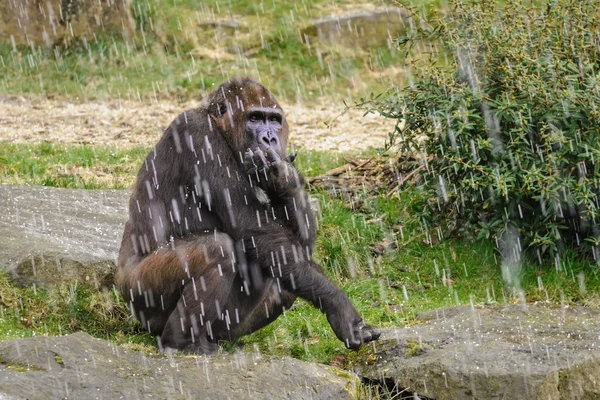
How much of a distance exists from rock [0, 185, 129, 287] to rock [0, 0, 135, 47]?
7445 millimetres

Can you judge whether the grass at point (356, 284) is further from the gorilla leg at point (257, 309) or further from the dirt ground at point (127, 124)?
the dirt ground at point (127, 124)

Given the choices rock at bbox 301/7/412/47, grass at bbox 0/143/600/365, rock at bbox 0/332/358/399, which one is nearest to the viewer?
rock at bbox 0/332/358/399

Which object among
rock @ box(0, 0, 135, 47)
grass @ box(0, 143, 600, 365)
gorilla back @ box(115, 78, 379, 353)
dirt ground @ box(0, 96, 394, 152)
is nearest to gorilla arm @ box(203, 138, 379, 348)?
gorilla back @ box(115, 78, 379, 353)

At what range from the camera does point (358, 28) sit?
1491cm

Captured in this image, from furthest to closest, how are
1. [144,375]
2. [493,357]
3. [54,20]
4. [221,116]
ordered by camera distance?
[54,20]
[221,116]
[493,357]
[144,375]

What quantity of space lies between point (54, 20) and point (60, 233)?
897 cm

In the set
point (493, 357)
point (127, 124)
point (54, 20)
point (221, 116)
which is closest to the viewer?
point (493, 357)

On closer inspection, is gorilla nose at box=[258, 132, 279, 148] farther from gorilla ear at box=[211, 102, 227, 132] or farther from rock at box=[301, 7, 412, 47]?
rock at box=[301, 7, 412, 47]

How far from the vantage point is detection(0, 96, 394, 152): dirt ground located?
11625 mm

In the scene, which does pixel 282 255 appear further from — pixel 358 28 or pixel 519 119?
pixel 358 28

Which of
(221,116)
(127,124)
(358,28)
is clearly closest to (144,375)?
(221,116)

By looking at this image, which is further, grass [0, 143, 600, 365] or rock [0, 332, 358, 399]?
grass [0, 143, 600, 365]

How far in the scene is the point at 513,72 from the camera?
267 inches

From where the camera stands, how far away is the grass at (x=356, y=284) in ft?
18.8
